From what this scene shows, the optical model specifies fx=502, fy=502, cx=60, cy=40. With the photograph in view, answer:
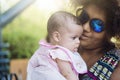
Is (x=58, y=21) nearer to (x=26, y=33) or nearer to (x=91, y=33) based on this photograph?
(x=91, y=33)

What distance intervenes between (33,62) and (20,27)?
9172 millimetres

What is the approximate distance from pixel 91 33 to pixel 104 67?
184 mm

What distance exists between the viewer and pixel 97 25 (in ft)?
7.89

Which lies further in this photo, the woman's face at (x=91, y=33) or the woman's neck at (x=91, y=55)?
the woman's neck at (x=91, y=55)

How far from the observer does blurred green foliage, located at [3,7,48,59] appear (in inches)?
413

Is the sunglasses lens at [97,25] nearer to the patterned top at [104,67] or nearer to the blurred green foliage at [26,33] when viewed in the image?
the patterned top at [104,67]

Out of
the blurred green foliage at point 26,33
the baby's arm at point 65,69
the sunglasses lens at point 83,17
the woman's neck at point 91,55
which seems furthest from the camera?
the blurred green foliage at point 26,33

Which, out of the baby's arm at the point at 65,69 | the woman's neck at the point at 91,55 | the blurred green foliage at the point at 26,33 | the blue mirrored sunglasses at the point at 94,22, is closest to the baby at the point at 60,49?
the baby's arm at the point at 65,69

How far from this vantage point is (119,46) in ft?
8.48

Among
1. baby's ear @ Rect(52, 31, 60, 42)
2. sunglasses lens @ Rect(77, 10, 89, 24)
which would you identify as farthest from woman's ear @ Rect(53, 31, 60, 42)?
sunglasses lens @ Rect(77, 10, 89, 24)

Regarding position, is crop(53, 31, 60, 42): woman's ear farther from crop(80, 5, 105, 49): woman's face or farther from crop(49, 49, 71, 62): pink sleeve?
crop(80, 5, 105, 49): woman's face

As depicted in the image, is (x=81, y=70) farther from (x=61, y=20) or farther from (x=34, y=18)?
(x=34, y=18)

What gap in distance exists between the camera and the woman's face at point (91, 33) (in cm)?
240

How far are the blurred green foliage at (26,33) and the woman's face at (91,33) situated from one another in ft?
24.9
